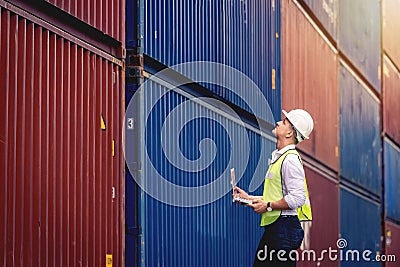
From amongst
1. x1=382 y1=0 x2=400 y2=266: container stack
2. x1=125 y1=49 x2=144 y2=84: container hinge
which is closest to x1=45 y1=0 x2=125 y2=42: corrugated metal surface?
x1=125 y1=49 x2=144 y2=84: container hinge

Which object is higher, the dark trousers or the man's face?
the man's face

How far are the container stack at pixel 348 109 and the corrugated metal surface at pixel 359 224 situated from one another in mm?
21

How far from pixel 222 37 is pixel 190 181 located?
202cm

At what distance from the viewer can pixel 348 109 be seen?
19.4m

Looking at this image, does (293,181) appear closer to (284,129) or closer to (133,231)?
(284,129)

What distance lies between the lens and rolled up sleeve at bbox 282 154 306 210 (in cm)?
→ 787

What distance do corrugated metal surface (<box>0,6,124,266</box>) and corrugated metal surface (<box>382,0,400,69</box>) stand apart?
16860 mm

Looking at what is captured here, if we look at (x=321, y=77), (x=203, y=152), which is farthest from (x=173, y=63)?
(x=321, y=77)

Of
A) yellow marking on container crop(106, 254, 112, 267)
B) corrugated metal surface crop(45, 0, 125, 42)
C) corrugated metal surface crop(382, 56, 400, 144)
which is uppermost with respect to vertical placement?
corrugated metal surface crop(382, 56, 400, 144)

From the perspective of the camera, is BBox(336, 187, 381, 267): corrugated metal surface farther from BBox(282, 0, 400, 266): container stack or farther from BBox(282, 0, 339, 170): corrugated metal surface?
BBox(282, 0, 339, 170): corrugated metal surface

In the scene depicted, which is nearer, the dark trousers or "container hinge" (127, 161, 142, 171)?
"container hinge" (127, 161, 142, 171)

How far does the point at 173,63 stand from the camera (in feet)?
28.1

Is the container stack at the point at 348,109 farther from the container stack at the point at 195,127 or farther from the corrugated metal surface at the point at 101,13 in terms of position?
the corrugated metal surface at the point at 101,13

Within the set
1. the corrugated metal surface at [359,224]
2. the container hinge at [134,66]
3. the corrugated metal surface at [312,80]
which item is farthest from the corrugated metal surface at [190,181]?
the corrugated metal surface at [359,224]
